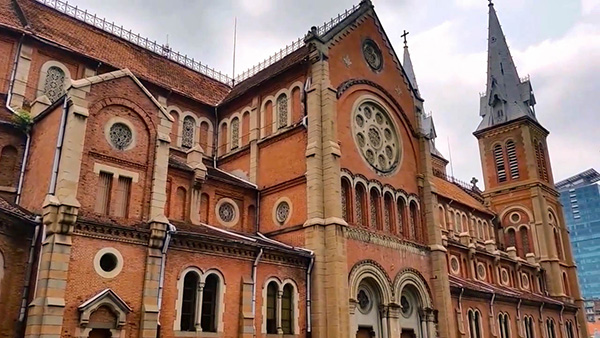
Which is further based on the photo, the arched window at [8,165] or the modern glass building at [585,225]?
the modern glass building at [585,225]

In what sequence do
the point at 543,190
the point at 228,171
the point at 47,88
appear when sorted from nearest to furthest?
the point at 47,88 < the point at 228,171 < the point at 543,190

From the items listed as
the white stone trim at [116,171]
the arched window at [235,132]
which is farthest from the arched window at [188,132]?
the white stone trim at [116,171]

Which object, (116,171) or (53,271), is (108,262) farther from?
(116,171)

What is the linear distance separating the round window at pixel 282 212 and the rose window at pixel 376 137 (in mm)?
5555

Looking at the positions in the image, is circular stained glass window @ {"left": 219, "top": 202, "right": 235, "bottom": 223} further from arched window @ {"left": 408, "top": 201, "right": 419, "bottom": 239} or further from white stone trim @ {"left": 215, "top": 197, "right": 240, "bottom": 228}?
arched window @ {"left": 408, "top": 201, "right": 419, "bottom": 239}

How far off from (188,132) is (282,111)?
21.4ft

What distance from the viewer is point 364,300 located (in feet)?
88.1

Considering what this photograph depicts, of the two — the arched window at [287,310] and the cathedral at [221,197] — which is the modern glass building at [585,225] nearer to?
the cathedral at [221,197]

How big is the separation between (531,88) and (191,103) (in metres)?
44.3

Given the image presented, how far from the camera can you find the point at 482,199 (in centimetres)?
5822

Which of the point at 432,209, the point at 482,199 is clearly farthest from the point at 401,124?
the point at 482,199

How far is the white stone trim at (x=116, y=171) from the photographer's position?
19.0 meters

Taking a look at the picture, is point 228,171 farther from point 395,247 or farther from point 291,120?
point 395,247

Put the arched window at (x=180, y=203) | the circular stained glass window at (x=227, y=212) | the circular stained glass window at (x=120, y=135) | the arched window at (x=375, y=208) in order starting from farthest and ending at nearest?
1. the arched window at (x=375, y=208)
2. the circular stained glass window at (x=227, y=212)
3. the arched window at (x=180, y=203)
4. the circular stained glass window at (x=120, y=135)
